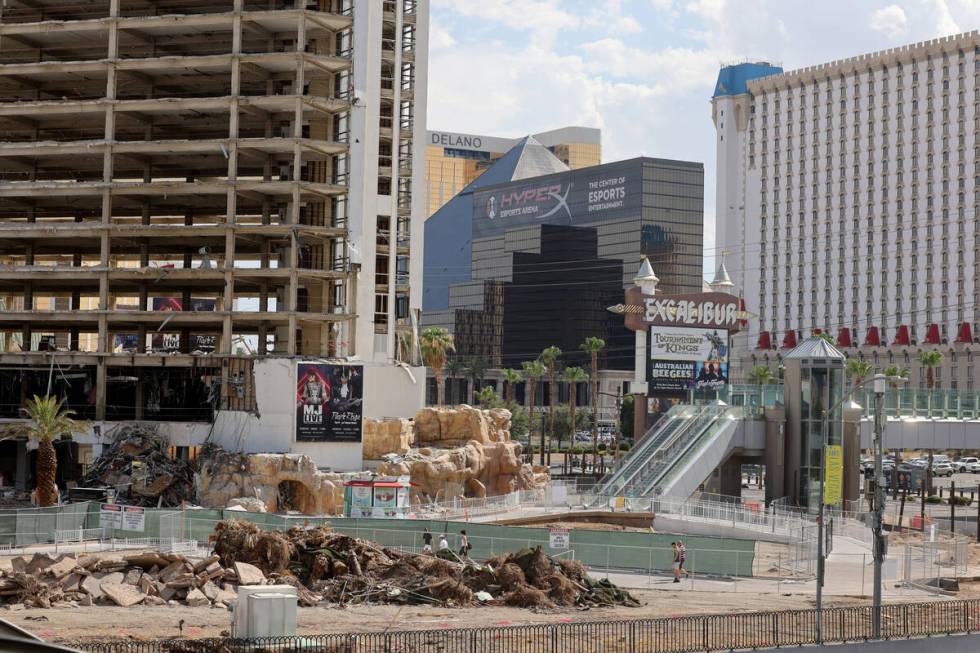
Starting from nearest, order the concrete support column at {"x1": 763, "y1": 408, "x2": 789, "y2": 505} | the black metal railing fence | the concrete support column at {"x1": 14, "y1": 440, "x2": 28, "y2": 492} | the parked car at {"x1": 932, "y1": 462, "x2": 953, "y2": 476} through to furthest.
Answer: the black metal railing fence < the concrete support column at {"x1": 763, "y1": 408, "x2": 789, "y2": 505} < the concrete support column at {"x1": 14, "y1": 440, "x2": 28, "y2": 492} < the parked car at {"x1": 932, "y1": 462, "x2": 953, "y2": 476}

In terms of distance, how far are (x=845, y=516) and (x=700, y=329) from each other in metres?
25.2

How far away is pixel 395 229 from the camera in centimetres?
9344

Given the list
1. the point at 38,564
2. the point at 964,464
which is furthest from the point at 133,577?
the point at 964,464

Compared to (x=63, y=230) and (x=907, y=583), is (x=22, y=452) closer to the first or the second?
(x=63, y=230)

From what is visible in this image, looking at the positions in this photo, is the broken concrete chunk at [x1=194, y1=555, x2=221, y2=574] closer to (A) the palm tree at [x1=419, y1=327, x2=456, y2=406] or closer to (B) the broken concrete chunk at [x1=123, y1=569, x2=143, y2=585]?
(B) the broken concrete chunk at [x1=123, y1=569, x2=143, y2=585]

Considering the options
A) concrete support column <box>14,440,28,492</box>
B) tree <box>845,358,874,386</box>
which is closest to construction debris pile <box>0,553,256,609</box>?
concrete support column <box>14,440,28,492</box>

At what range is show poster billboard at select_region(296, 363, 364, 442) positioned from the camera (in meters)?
78.6

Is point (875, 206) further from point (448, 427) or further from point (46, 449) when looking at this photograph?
point (46, 449)

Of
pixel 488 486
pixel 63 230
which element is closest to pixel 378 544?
pixel 488 486

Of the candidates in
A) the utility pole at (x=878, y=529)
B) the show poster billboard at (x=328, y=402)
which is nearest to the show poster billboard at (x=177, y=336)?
the show poster billboard at (x=328, y=402)

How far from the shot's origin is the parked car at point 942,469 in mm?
129625

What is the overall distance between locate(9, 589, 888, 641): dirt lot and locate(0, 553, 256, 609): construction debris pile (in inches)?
27.9

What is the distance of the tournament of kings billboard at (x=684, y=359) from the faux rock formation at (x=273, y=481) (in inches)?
1000

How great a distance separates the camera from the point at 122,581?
42125mm
